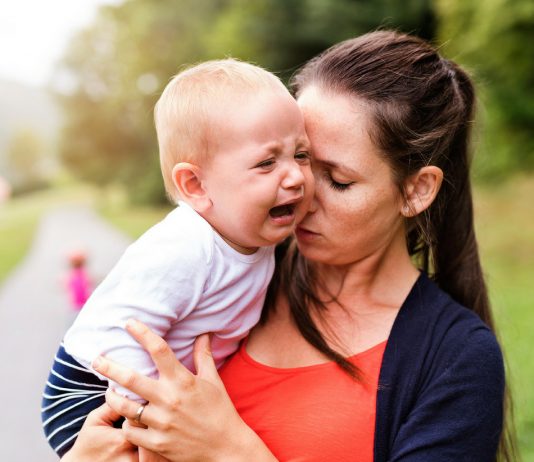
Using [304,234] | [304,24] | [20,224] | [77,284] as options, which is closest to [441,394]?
[304,234]

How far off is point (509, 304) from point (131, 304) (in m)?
6.57

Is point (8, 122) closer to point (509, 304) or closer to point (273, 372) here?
point (509, 304)

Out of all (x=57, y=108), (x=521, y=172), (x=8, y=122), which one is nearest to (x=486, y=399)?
(x=521, y=172)

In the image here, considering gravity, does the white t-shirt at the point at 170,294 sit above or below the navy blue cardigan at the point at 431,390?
above

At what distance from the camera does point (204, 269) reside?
5.60 ft

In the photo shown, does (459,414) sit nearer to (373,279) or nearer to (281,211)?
(373,279)

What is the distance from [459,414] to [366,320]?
0.39 m

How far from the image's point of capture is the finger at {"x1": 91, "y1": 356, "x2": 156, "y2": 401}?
159 centimetres

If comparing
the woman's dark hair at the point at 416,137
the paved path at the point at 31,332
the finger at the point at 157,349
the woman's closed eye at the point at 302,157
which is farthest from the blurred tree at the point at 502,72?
the finger at the point at 157,349

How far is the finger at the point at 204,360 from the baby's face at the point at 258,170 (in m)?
0.28

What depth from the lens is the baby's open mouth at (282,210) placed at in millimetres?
1791

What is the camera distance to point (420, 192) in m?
1.98

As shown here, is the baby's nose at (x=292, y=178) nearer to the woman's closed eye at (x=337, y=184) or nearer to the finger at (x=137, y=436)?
the woman's closed eye at (x=337, y=184)

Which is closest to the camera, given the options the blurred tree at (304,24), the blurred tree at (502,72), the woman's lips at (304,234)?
the woman's lips at (304,234)
